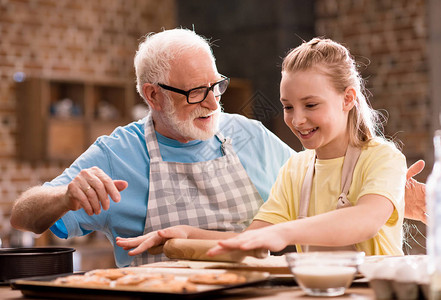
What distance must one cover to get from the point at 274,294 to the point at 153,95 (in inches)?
56.1

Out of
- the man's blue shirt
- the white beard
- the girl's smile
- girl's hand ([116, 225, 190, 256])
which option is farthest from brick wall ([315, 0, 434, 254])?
girl's hand ([116, 225, 190, 256])

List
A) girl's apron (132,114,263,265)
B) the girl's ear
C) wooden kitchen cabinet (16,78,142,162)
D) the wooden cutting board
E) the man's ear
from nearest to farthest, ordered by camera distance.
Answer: the wooden cutting board, the girl's ear, girl's apron (132,114,263,265), the man's ear, wooden kitchen cabinet (16,78,142,162)

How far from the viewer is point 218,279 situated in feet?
4.34

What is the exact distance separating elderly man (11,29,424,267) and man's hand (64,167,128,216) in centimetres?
37

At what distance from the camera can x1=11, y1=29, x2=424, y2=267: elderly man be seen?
2.35 m

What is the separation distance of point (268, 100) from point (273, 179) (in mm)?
3207

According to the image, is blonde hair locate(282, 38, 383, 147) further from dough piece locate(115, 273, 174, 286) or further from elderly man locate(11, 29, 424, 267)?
dough piece locate(115, 273, 174, 286)

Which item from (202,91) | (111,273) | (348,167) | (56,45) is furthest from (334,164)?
(56,45)

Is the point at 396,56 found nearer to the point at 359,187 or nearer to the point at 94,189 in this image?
the point at 359,187

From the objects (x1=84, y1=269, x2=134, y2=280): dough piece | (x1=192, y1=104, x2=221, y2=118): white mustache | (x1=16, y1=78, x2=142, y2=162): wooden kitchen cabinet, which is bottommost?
(x1=84, y1=269, x2=134, y2=280): dough piece

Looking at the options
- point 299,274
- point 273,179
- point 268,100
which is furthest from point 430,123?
point 299,274

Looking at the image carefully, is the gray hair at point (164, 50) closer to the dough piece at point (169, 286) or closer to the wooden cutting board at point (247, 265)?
the wooden cutting board at point (247, 265)

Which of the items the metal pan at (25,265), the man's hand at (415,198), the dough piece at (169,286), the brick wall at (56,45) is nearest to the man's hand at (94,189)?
the metal pan at (25,265)

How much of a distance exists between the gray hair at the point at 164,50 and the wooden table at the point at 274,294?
1.27 meters
